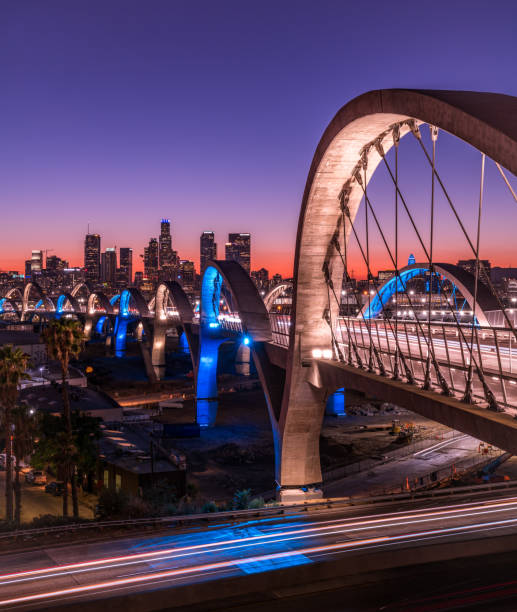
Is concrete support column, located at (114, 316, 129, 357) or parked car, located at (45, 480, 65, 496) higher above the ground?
concrete support column, located at (114, 316, 129, 357)

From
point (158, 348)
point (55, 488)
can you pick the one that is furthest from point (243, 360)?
point (55, 488)

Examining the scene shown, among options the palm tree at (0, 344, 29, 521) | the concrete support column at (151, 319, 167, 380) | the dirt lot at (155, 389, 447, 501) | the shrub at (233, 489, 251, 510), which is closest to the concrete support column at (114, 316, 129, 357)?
the concrete support column at (151, 319, 167, 380)

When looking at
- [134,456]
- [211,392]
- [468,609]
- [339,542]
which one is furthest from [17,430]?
[211,392]

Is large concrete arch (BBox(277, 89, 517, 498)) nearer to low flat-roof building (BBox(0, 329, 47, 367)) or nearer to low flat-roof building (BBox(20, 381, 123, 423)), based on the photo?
low flat-roof building (BBox(20, 381, 123, 423))

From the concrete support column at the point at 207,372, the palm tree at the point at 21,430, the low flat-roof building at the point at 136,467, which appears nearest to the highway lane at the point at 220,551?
the low flat-roof building at the point at 136,467

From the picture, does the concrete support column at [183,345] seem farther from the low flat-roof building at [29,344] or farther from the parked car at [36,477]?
the parked car at [36,477]

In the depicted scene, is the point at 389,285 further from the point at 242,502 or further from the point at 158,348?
the point at 242,502

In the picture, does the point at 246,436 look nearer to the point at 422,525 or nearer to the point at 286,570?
the point at 422,525
